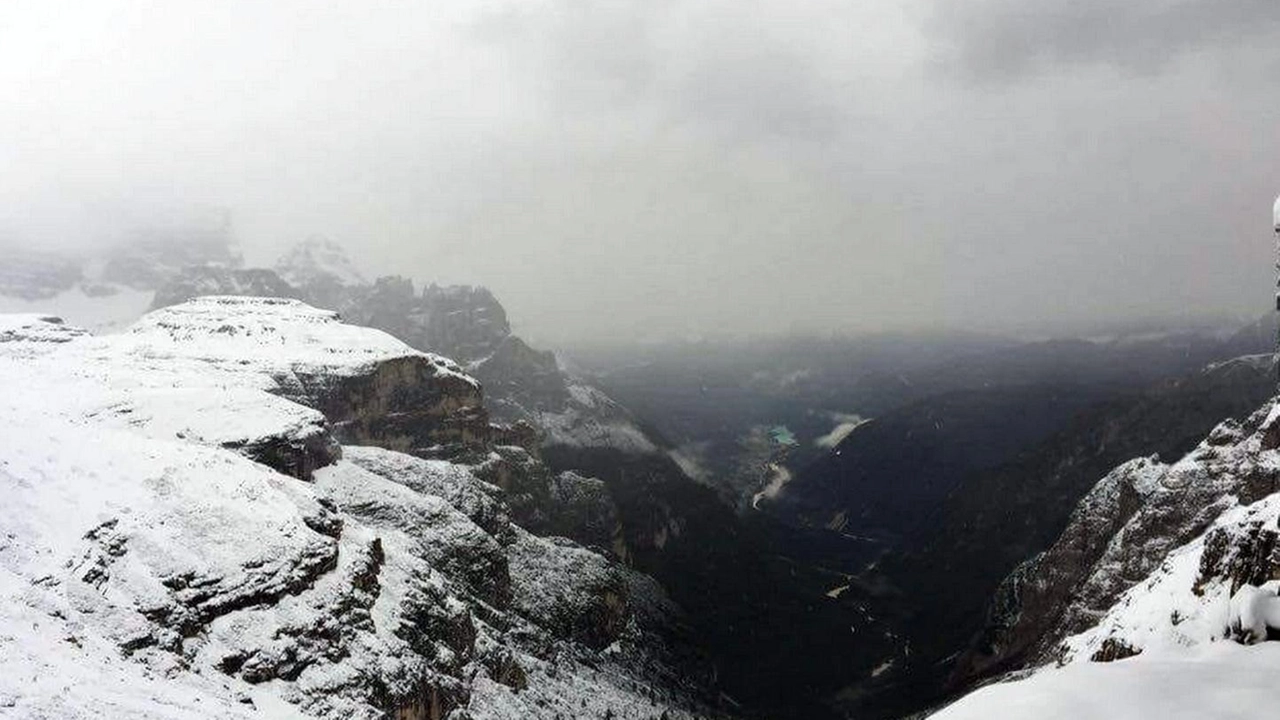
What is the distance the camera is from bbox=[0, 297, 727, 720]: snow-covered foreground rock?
68.9 meters

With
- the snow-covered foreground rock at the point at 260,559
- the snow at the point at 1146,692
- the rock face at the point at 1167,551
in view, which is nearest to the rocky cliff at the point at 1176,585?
the snow at the point at 1146,692

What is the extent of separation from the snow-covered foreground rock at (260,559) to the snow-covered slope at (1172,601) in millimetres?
55902

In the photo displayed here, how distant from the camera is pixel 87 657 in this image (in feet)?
200

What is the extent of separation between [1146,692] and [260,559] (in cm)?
8230

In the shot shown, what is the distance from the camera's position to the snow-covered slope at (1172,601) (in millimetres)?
25859

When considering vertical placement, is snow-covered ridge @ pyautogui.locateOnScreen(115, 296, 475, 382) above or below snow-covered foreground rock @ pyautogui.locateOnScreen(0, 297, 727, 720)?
above

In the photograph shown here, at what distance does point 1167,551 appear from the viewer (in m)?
146

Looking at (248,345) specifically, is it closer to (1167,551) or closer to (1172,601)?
(1172,601)

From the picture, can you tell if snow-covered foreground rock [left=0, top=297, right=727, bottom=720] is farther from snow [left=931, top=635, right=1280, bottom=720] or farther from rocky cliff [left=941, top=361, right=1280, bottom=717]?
rocky cliff [left=941, top=361, right=1280, bottom=717]

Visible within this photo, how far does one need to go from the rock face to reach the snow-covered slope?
26cm

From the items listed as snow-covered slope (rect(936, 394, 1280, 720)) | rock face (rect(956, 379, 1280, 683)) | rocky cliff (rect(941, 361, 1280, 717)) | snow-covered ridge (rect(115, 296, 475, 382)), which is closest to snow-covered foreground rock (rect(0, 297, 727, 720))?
snow-covered ridge (rect(115, 296, 475, 382))

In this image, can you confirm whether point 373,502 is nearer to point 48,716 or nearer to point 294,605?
point 294,605

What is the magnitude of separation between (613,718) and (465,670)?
125 feet

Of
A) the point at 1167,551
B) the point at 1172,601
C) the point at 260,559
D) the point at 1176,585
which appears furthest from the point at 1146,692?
the point at 1167,551
